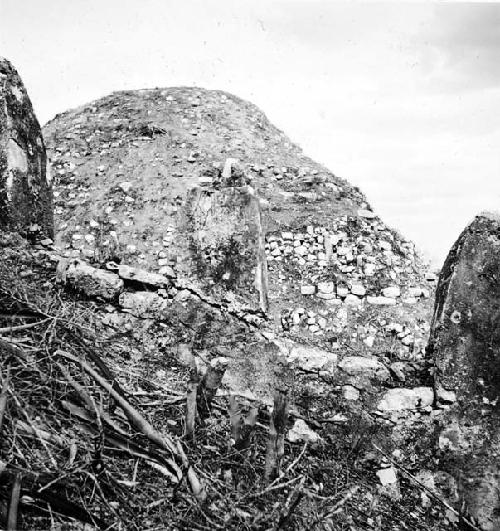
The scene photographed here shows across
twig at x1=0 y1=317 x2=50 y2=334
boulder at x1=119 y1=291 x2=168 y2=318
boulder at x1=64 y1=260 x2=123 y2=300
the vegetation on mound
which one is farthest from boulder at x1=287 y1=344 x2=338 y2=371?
twig at x1=0 y1=317 x2=50 y2=334

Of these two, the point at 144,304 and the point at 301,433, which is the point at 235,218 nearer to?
the point at 144,304

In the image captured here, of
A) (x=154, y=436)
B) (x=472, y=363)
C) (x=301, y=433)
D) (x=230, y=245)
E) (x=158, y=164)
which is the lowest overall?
(x=301, y=433)

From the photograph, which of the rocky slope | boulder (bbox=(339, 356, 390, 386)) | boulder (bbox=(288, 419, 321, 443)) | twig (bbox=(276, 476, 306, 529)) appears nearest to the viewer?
twig (bbox=(276, 476, 306, 529))

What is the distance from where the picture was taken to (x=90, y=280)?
2850mm

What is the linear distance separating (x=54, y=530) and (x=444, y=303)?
267 cm

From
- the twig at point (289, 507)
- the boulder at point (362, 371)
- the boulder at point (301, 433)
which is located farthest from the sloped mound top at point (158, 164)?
the twig at point (289, 507)

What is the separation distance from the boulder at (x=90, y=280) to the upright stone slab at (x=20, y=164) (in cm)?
89

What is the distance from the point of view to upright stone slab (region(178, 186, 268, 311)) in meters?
5.11

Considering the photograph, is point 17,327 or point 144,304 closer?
point 17,327

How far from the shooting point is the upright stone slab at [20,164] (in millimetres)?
3578

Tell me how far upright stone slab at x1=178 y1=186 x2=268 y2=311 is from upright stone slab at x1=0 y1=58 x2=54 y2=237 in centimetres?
184

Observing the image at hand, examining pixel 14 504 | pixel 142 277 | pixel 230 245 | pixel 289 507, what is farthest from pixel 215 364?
pixel 230 245

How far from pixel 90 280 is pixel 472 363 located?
97.7 inches

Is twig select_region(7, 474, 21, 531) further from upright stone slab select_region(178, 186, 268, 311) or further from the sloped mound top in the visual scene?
the sloped mound top
